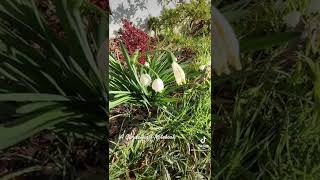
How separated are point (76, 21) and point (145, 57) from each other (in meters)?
0.27

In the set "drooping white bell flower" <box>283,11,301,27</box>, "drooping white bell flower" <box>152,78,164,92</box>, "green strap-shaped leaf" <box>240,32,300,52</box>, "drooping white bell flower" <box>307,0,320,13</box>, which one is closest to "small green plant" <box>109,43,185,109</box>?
"drooping white bell flower" <box>152,78,164,92</box>

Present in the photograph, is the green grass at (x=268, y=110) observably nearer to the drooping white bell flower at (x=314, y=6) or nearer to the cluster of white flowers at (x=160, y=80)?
the drooping white bell flower at (x=314, y=6)

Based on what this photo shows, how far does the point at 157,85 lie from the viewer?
2012mm

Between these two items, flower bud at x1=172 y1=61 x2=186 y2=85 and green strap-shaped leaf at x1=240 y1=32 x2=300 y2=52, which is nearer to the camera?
flower bud at x1=172 y1=61 x2=186 y2=85

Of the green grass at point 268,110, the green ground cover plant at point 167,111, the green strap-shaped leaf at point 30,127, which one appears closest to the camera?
the green strap-shaped leaf at point 30,127

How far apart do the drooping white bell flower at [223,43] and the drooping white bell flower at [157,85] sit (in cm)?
21

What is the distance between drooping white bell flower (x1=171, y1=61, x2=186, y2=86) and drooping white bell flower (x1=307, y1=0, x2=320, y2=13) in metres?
0.60

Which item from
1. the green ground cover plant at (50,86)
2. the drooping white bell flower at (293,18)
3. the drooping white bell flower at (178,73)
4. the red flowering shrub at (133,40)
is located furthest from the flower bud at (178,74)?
the drooping white bell flower at (293,18)

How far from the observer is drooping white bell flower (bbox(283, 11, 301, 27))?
87.0 inches

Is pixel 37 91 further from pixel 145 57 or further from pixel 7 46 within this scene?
pixel 145 57

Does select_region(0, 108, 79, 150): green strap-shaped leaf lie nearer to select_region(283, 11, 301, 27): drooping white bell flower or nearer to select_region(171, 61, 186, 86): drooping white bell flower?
select_region(171, 61, 186, 86): drooping white bell flower

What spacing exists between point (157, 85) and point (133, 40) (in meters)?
0.18

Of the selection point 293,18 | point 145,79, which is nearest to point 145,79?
point 145,79

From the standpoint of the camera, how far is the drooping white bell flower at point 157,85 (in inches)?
79.1
